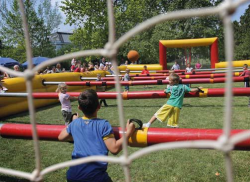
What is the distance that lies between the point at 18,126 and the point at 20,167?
1365 millimetres

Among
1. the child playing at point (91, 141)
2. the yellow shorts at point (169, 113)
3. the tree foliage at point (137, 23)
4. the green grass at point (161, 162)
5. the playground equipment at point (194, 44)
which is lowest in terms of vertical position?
the green grass at point (161, 162)

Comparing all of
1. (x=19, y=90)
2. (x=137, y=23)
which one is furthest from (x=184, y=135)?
(x=137, y=23)

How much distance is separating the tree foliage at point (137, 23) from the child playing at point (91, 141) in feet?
52.6

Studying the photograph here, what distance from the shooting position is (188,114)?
5.78m

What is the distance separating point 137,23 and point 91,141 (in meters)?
21.0

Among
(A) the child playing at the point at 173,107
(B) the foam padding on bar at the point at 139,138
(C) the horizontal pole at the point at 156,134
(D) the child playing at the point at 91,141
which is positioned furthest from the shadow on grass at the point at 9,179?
(A) the child playing at the point at 173,107

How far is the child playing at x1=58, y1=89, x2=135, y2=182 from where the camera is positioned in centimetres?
182

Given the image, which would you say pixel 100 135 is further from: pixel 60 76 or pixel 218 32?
pixel 218 32

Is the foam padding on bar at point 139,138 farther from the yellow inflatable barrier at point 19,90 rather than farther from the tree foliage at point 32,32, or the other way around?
the tree foliage at point 32,32

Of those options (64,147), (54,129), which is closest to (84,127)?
(54,129)

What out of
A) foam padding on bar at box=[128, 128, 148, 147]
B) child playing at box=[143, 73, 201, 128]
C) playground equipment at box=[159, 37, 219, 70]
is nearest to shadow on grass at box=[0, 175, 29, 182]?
foam padding on bar at box=[128, 128, 148, 147]

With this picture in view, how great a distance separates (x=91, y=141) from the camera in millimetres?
1865

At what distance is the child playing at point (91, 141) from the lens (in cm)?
182

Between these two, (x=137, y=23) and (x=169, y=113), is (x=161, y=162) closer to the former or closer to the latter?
(x=169, y=113)
